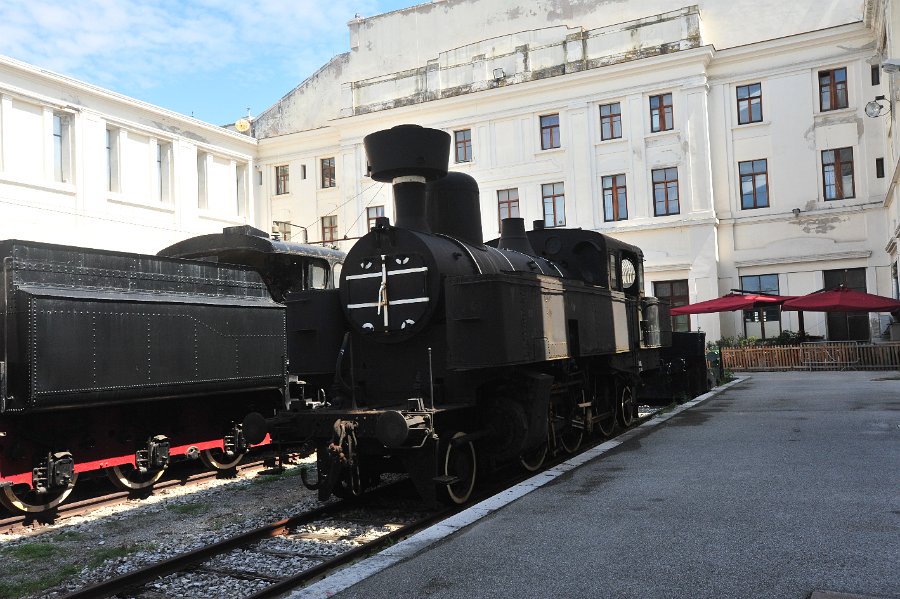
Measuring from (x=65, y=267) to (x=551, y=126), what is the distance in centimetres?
2505

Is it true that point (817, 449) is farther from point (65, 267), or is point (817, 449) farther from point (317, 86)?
point (317, 86)

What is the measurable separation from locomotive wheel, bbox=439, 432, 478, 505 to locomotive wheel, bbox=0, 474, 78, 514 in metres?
3.65

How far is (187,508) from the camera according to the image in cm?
748

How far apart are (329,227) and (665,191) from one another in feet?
49.5

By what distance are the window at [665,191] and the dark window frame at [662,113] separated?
5.14 ft

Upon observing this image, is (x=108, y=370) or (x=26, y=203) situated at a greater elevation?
(x=26, y=203)

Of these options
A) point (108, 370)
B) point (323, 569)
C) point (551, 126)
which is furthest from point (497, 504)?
point (551, 126)

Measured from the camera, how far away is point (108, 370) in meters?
7.51

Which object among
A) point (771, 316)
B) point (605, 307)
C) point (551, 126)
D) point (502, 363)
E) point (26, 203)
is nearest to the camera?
point (502, 363)

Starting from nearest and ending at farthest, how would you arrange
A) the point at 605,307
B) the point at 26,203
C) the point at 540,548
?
1. the point at 540,548
2. the point at 605,307
3. the point at 26,203

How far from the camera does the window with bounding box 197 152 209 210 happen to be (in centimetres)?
3180

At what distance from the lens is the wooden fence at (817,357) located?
22094 mm

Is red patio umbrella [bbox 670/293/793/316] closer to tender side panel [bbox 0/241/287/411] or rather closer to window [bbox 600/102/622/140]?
window [bbox 600/102/622/140]

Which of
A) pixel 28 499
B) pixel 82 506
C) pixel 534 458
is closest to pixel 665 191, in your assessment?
pixel 534 458
